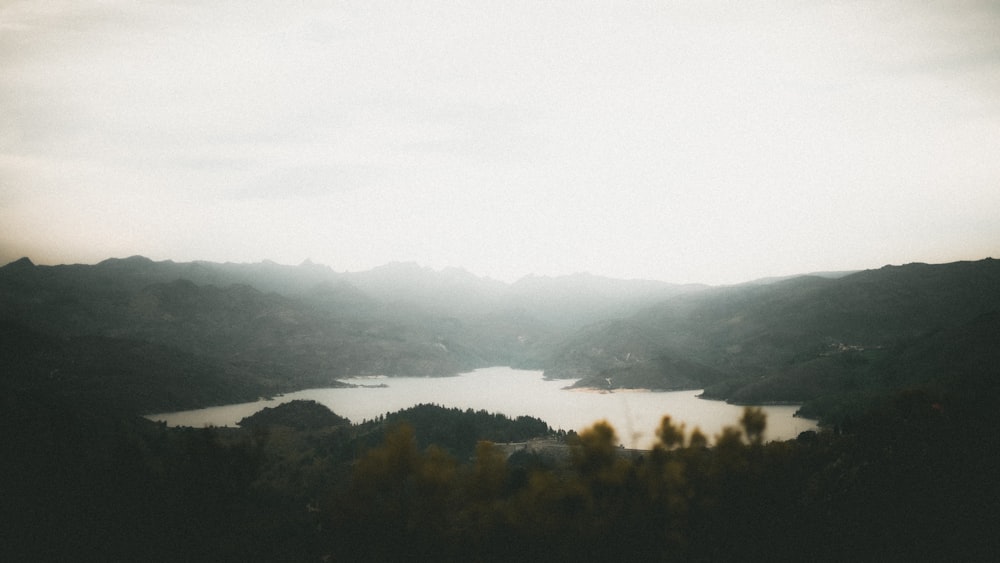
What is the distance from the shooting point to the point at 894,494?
3800 centimetres

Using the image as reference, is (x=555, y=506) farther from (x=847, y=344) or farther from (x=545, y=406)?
(x=847, y=344)

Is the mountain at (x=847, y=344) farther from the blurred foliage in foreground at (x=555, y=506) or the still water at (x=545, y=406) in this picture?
the blurred foliage in foreground at (x=555, y=506)

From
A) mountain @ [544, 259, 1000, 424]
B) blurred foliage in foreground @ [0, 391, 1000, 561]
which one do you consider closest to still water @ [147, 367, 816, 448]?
mountain @ [544, 259, 1000, 424]

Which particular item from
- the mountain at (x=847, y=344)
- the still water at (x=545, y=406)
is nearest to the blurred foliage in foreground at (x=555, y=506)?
the still water at (x=545, y=406)

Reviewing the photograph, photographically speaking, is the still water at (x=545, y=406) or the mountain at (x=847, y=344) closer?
the still water at (x=545, y=406)

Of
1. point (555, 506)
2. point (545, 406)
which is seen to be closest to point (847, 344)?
point (545, 406)

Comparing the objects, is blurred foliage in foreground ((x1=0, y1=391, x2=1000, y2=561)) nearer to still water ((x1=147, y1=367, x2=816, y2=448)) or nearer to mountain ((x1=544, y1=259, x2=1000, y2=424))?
still water ((x1=147, y1=367, x2=816, y2=448))

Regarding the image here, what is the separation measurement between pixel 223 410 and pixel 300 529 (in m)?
107

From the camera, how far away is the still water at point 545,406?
108 m

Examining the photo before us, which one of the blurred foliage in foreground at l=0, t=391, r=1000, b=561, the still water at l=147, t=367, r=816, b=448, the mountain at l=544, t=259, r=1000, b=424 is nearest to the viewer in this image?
the blurred foliage in foreground at l=0, t=391, r=1000, b=561

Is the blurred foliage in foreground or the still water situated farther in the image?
Result: the still water

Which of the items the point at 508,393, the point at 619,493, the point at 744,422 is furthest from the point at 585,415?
the point at 619,493

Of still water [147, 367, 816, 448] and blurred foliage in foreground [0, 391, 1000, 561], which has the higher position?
blurred foliage in foreground [0, 391, 1000, 561]

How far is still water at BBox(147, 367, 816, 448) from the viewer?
353ft
